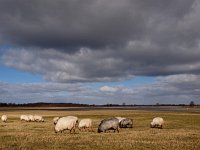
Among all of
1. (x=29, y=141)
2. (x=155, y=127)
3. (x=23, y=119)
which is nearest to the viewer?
(x=29, y=141)

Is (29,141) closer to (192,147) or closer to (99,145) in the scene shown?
(99,145)

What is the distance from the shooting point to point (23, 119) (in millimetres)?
65750

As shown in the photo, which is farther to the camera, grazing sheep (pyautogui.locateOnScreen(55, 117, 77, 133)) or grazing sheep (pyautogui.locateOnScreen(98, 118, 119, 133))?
grazing sheep (pyautogui.locateOnScreen(98, 118, 119, 133))

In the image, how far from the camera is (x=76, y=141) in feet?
95.6

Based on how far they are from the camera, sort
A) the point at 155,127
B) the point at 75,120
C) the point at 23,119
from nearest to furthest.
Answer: the point at 75,120
the point at 155,127
the point at 23,119

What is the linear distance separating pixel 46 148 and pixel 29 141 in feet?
13.4

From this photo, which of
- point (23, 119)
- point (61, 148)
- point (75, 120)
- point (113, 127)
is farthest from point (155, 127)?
point (23, 119)

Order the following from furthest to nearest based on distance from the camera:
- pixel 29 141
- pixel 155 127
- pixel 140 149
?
pixel 155 127, pixel 29 141, pixel 140 149

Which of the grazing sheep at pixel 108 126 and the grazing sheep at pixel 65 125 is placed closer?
the grazing sheep at pixel 65 125

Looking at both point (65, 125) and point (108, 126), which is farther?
point (108, 126)

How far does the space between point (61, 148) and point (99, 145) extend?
2863mm

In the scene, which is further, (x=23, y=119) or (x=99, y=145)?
(x=23, y=119)

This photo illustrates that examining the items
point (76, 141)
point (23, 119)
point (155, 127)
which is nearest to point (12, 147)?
point (76, 141)

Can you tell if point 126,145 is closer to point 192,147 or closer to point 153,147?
point 153,147
